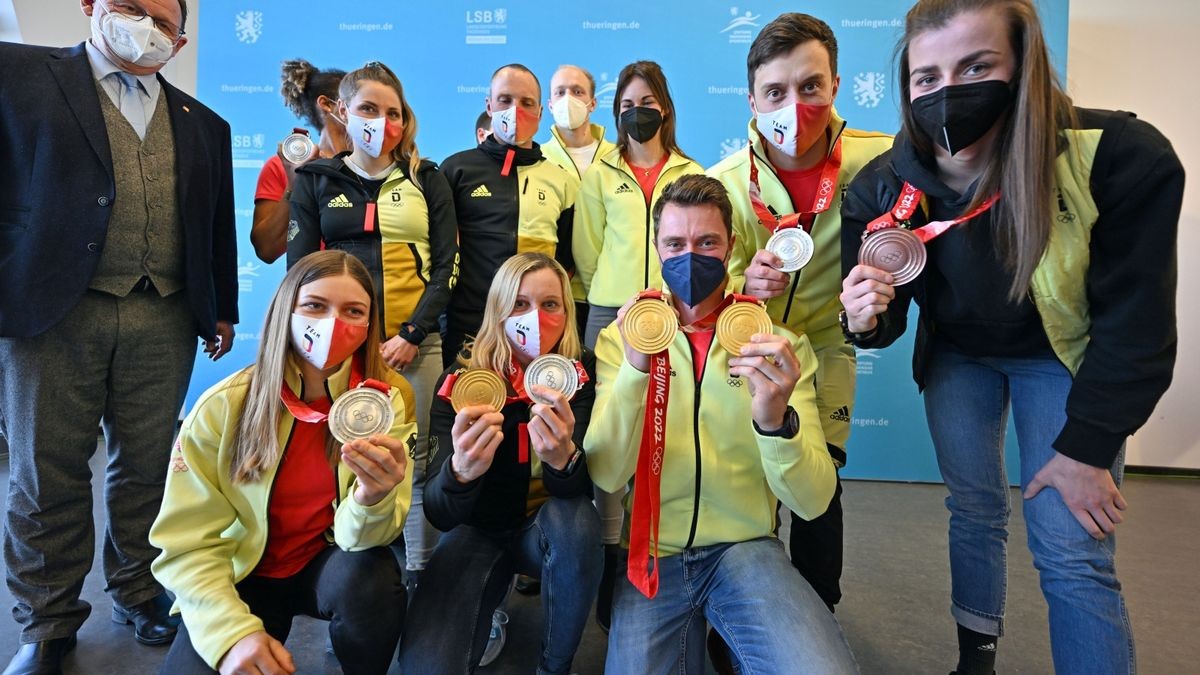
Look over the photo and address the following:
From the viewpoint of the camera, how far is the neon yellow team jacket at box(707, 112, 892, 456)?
254cm

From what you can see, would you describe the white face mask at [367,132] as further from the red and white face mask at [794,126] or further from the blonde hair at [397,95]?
the red and white face mask at [794,126]

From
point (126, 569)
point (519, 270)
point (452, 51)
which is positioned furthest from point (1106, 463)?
point (452, 51)

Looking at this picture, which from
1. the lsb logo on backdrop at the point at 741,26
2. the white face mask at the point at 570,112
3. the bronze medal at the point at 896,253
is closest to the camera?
the bronze medal at the point at 896,253

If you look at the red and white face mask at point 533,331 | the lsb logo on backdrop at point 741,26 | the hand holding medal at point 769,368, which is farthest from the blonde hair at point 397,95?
the lsb logo on backdrop at point 741,26

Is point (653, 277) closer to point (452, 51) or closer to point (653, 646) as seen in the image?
point (653, 646)

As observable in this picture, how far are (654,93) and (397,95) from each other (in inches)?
51.1

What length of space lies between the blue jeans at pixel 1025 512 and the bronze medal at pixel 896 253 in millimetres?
447

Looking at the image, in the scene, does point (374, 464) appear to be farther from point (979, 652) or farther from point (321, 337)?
point (979, 652)

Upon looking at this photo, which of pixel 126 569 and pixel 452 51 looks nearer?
pixel 126 569

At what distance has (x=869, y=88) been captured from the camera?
5.21 metres

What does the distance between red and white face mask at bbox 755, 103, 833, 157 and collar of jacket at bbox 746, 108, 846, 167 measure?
69 millimetres

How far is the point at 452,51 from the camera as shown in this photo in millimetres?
5473

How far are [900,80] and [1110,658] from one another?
1718mm

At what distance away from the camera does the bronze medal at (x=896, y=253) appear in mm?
1924
